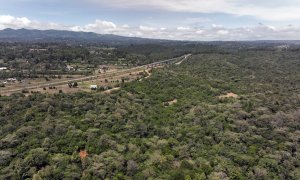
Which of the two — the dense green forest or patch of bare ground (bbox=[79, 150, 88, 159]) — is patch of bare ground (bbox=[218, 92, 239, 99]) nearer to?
the dense green forest

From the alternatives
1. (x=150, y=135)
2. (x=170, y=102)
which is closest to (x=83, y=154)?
(x=150, y=135)

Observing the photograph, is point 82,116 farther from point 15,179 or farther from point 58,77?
point 58,77

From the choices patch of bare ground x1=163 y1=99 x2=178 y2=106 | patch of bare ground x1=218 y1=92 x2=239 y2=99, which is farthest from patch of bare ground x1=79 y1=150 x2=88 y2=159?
patch of bare ground x1=218 y1=92 x2=239 y2=99

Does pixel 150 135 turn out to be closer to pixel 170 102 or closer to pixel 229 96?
pixel 170 102

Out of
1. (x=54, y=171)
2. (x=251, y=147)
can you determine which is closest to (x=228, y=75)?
(x=251, y=147)

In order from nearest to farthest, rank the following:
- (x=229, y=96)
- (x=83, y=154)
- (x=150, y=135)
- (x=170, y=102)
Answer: (x=83, y=154)
(x=150, y=135)
(x=170, y=102)
(x=229, y=96)

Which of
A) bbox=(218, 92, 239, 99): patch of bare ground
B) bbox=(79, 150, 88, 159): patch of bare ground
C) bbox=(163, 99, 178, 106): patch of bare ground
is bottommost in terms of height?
bbox=(79, 150, 88, 159): patch of bare ground

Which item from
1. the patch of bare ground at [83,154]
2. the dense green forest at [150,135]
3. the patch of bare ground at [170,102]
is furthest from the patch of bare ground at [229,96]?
the patch of bare ground at [83,154]

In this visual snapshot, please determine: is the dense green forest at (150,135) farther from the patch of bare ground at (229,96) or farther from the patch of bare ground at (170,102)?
the patch of bare ground at (229,96)

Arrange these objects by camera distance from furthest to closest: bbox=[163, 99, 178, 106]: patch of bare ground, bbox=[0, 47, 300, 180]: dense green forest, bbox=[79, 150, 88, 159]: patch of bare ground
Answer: bbox=[163, 99, 178, 106]: patch of bare ground
bbox=[79, 150, 88, 159]: patch of bare ground
bbox=[0, 47, 300, 180]: dense green forest
